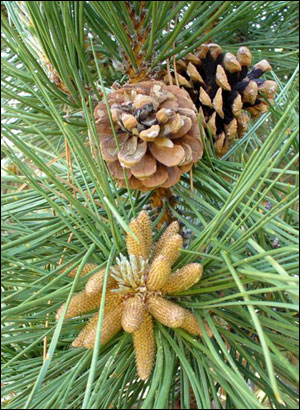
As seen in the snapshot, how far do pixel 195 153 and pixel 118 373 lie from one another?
0.24 m

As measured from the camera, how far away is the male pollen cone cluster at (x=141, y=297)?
395 mm

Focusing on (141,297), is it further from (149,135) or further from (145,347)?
(149,135)

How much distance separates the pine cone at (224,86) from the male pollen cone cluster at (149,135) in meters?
0.08

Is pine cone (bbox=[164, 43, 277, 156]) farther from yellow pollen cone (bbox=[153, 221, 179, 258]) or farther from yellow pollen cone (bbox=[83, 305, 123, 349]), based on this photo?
yellow pollen cone (bbox=[83, 305, 123, 349])

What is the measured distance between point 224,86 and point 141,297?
0.29 meters

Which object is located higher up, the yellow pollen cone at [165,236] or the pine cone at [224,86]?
the pine cone at [224,86]

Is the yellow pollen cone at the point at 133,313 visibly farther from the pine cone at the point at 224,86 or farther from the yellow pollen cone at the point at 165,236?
the pine cone at the point at 224,86

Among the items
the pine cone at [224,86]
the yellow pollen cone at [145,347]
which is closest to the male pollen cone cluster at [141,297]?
the yellow pollen cone at [145,347]

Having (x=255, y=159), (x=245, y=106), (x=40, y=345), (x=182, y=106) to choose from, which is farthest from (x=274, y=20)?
(x=40, y=345)

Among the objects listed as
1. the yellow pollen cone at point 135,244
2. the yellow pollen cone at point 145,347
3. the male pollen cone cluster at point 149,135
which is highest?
the male pollen cone cluster at point 149,135

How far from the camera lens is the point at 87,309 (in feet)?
1.39

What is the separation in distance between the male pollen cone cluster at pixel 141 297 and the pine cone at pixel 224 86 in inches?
7.5

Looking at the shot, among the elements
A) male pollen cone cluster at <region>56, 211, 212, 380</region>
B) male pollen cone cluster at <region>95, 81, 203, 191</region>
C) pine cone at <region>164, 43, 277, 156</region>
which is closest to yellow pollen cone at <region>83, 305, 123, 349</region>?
male pollen cone cluster at <region>56, 211, 212, 380</region>

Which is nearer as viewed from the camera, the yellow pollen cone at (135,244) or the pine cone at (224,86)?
the yellow pollen cone at (135,244)
